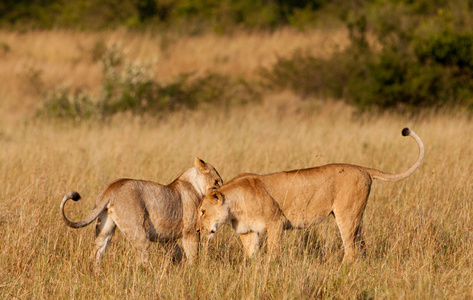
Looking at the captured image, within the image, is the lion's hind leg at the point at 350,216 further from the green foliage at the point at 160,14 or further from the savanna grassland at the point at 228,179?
the green foliage at the point at 160,14

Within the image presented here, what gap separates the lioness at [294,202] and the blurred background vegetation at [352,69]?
28.1 feet

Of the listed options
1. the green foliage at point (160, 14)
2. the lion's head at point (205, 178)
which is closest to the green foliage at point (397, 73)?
the green foliage at point (160, 14)

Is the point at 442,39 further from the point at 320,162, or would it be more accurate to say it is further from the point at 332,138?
the point at 320,162

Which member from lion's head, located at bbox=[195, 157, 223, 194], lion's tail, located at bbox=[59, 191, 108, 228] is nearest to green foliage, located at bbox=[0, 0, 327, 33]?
lion's head, located at bbox=[195, 157, 223, 194]

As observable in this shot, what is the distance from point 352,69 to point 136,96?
201 inches

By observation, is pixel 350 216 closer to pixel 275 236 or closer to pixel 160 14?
pixel 275 236

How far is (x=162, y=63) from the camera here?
59.1 feet

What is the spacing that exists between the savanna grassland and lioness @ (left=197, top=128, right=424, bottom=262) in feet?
0.66

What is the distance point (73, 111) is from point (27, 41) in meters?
7.15

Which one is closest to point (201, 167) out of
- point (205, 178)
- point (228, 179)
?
point (205, 178)

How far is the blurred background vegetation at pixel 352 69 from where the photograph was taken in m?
13.4

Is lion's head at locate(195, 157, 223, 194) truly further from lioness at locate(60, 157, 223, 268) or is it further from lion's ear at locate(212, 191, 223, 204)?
lion's ear at locate(212, 191, 223, 204)

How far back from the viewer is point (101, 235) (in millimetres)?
4582

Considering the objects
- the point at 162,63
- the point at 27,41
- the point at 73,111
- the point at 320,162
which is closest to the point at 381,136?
the point at 320,162
